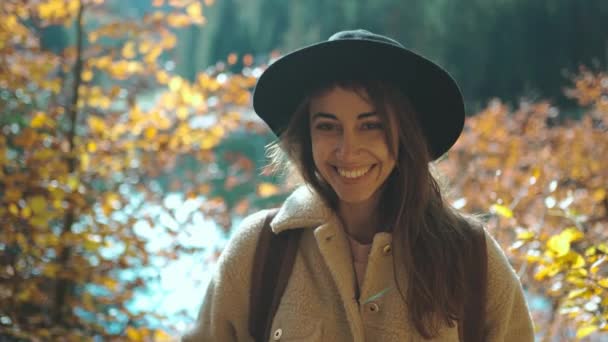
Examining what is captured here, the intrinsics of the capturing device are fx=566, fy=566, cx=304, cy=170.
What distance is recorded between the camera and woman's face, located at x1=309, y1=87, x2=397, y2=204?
1.19 metres

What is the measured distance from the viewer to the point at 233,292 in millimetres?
1259

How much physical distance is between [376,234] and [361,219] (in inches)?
5.2

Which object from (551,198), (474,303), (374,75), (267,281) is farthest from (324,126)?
(551,198)

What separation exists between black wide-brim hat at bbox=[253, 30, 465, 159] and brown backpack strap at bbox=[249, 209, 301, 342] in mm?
341

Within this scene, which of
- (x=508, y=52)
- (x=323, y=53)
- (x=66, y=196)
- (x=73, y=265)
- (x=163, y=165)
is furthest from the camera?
(x=508, y=52)

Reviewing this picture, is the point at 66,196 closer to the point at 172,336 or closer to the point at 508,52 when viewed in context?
the point at 172,336

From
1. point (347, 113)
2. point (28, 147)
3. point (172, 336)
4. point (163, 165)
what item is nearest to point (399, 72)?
point (347, 113)

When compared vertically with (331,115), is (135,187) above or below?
below

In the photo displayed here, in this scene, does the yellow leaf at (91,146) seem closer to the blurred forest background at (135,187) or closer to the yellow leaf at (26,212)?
the blurred forest background at (135,187)

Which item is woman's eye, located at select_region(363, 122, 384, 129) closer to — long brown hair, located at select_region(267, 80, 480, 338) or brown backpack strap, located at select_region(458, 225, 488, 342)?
long brown hair, located at select_region(267, 80, 480, 338)

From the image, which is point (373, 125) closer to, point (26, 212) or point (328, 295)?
point (328, 295)

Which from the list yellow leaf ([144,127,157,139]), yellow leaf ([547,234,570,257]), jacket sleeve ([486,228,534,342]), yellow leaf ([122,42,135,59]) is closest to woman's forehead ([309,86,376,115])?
jacket sleeve ([486,228,534,342])

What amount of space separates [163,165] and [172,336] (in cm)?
84

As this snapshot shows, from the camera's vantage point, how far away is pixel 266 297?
48.6 inches
